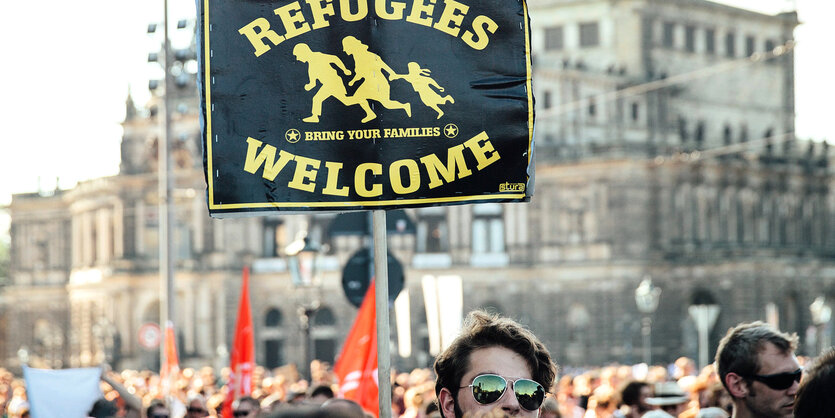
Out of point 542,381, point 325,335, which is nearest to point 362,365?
point 542,381

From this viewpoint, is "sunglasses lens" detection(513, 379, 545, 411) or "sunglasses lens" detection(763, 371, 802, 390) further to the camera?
"sunglasses lens" detection(763, 371, 802, 390)

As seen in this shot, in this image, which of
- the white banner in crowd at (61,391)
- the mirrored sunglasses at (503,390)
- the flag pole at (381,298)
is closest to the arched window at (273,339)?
the white banner in crowd at (61,391)

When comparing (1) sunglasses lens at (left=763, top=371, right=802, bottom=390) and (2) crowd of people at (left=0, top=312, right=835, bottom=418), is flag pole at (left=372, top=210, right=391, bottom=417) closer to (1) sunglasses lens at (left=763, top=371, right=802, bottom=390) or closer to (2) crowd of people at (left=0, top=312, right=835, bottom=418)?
(2) crowd of people at (left=0, top=312, right=835, bottom=418)

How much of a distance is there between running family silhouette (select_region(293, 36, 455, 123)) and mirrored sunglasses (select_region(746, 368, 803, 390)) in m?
1.83

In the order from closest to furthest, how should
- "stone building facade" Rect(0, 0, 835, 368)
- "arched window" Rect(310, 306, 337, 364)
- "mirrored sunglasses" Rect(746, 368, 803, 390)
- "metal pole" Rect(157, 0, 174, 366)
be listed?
"mirrored sunglasses" Rect(746, 368, 803, 390)
"metal pole" Rect(157, 0, 174, 366)
"stone building facade" Rect(0, 0, 835, 368)
"arched window" Rect(310, 306, 337, 364)

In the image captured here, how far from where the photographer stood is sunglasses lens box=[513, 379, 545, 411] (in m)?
5.12

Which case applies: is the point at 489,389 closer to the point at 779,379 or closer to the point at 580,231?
the point at 779,379

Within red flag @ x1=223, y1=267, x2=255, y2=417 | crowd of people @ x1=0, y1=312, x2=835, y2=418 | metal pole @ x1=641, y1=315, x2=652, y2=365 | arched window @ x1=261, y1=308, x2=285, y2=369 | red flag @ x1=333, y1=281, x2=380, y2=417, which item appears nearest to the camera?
crowd of people @ x1=0, y1=312, x2=835, y2=418

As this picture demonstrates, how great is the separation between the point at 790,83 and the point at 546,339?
70.4ft

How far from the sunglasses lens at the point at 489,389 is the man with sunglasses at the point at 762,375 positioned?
1.91 m

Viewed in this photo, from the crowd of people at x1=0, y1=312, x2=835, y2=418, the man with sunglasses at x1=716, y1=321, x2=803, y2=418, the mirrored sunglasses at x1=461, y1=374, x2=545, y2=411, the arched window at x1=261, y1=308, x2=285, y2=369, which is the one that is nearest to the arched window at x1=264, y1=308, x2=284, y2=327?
the arched window at x1=261, y1=308, x2=285, y2=369

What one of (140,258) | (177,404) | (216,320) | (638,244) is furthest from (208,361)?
(177,404)

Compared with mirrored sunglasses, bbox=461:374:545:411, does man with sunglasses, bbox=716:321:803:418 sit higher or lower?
lower

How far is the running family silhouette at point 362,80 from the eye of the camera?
6.56 m
